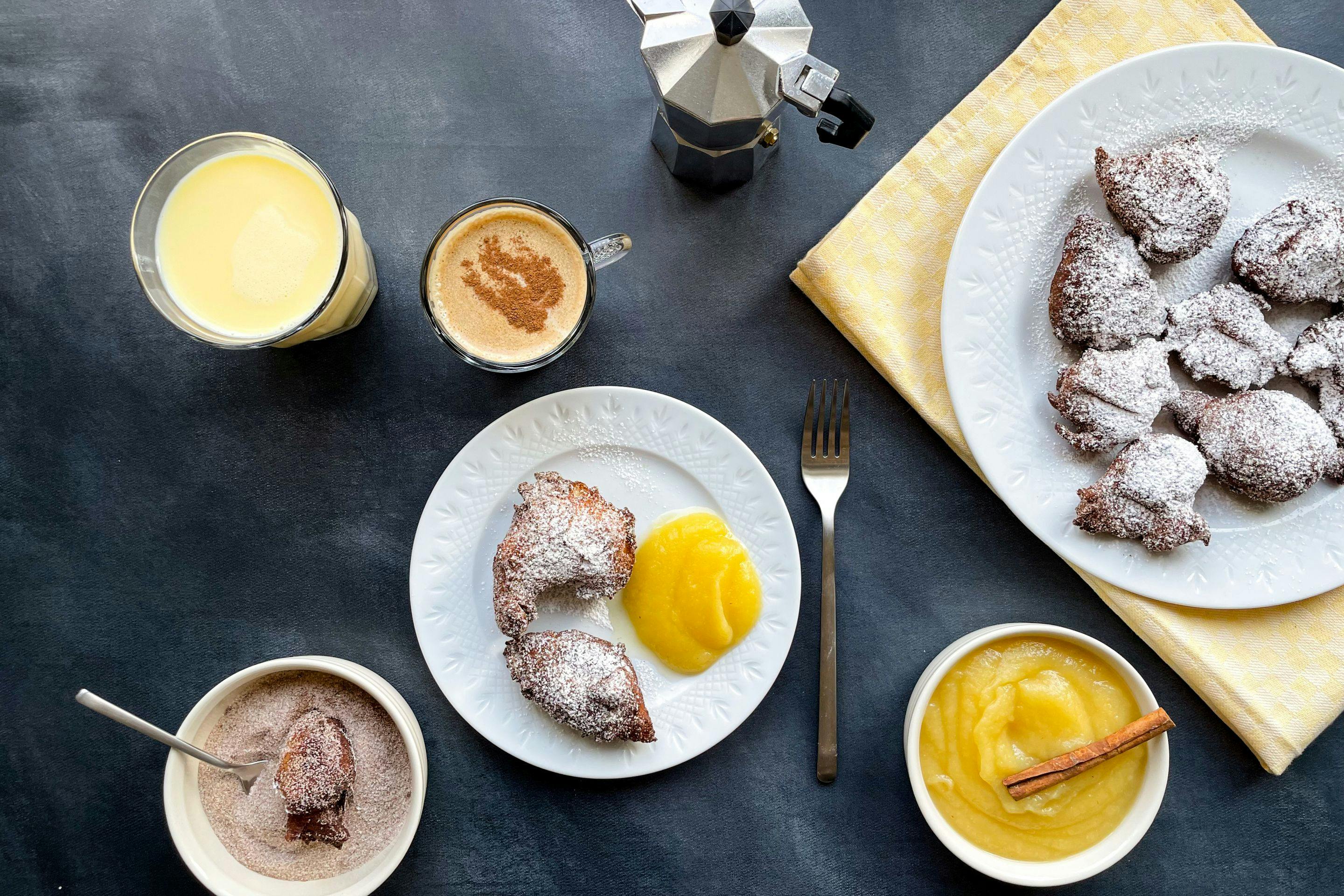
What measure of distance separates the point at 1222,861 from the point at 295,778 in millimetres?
2306

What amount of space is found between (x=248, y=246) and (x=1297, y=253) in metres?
2.44

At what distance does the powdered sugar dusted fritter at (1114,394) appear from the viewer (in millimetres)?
1897

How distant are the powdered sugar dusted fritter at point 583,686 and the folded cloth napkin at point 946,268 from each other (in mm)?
1001

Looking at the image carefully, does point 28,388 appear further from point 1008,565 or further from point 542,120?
point 1008,565

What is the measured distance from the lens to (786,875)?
208 centimetres

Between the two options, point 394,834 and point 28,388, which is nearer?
point 394,834

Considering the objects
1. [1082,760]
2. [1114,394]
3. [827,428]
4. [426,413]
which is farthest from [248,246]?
[1082,760]

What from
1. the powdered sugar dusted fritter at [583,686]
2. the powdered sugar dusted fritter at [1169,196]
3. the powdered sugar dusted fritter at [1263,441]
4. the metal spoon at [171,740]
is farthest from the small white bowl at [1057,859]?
the metal spoon at [171,740]

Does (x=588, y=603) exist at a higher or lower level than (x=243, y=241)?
lower

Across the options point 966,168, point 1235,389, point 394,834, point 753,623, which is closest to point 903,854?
point 753,623

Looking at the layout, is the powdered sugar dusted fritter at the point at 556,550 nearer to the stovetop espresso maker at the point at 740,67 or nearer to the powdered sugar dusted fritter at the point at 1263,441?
the stovetop espresso maker at the point at 740,67

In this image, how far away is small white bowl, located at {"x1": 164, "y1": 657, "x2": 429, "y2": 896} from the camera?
1777mm

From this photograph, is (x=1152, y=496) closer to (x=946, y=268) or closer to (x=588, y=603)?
(x=946, y=268)

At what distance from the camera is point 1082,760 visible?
1852mm
